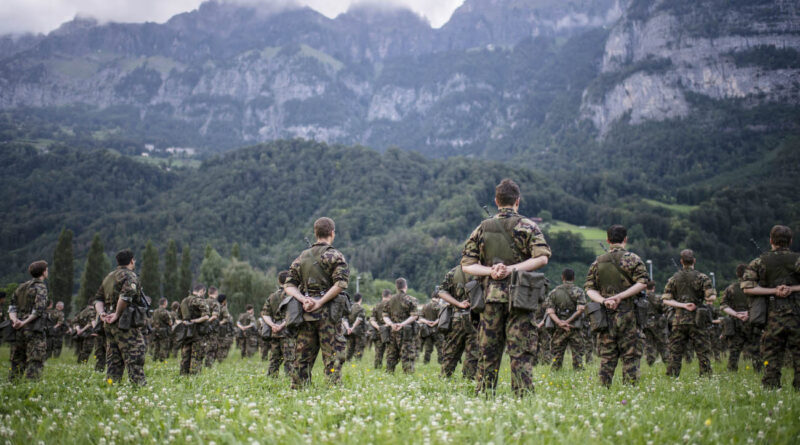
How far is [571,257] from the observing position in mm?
93812

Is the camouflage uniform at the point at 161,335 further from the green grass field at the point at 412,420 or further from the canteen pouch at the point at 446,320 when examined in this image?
the green grass field at the point at 412,420

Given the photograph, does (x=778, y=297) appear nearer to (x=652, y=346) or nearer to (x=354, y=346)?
(x=652, y=346)

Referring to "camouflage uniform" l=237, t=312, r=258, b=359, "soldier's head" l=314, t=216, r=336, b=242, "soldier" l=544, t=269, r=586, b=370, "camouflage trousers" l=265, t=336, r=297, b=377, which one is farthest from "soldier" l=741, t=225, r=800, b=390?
"camouflage uniform" l=237, t=312, r=258, b=359

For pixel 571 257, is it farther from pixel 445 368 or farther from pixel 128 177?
pixel 128 177

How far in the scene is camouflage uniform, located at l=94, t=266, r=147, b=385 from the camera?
343 inches

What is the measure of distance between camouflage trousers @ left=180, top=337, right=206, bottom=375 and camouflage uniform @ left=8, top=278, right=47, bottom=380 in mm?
2989

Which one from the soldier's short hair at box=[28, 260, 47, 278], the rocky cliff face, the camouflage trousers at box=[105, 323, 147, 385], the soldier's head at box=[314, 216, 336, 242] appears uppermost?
the rocky cliff face

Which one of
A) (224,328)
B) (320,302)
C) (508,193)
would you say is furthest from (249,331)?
(508,193)

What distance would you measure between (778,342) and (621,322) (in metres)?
2.58

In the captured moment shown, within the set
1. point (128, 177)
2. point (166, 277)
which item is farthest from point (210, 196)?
point (166, 277)

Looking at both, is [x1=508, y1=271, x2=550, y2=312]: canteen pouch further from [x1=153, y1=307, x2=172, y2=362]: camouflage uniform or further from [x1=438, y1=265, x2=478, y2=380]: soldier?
[x1=153, y1=307, x2=172, y2=362]: camouflage uniform

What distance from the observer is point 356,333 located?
19.4 metres

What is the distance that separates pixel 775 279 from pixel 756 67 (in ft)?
721

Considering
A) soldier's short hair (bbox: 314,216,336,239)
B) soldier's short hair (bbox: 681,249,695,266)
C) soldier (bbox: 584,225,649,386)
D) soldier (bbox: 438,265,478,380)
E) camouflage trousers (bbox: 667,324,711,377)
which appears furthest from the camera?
soldier's short hair (bbox: 681,249,695,266)
